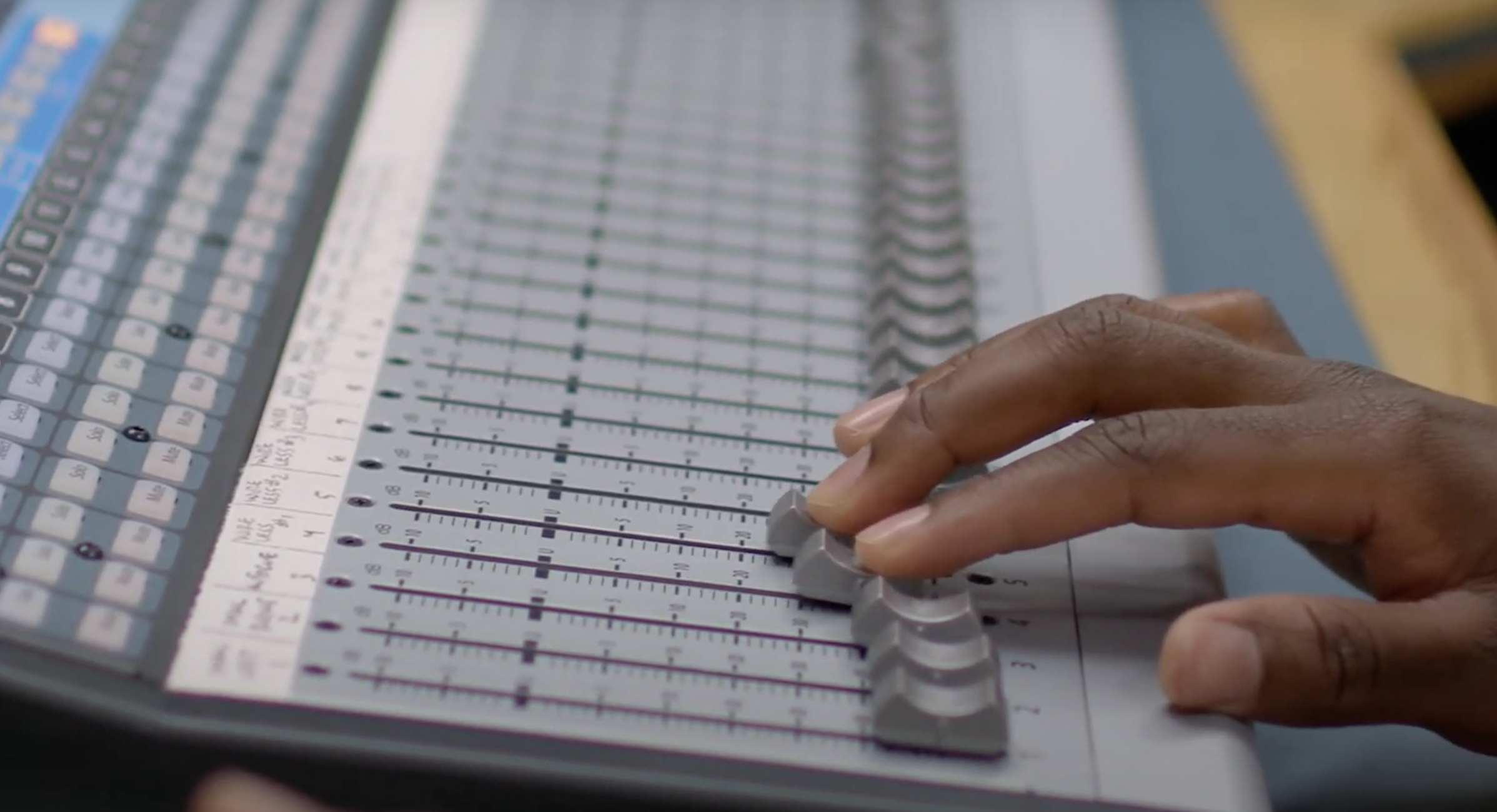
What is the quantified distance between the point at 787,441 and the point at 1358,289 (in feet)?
1.58

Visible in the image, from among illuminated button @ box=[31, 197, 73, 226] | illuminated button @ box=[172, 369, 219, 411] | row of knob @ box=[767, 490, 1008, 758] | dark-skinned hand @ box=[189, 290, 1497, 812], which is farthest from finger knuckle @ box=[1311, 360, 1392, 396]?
illuminated button @ box=[31, 197, 73, 226]

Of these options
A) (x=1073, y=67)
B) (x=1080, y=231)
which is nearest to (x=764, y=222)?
(x=1080, y=231)

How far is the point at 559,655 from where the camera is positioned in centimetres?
60

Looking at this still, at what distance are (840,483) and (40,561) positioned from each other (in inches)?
13.1

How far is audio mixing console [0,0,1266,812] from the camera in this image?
58 cm

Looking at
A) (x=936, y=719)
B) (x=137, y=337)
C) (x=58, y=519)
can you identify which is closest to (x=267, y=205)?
(x=137, y=337)

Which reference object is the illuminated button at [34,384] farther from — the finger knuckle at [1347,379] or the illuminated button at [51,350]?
the finger knuckle at [1347,379]

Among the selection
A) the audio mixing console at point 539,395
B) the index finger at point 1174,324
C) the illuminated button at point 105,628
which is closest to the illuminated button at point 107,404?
the audio mixing console at point 539,395

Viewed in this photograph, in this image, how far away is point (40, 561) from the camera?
58 cm

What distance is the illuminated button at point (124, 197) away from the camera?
2.50 ft

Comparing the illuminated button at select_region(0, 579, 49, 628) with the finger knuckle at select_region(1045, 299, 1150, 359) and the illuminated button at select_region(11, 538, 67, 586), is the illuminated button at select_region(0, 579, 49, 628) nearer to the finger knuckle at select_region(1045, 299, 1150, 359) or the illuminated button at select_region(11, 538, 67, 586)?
the illuminated button at select_region(11, 538, 67, 586)

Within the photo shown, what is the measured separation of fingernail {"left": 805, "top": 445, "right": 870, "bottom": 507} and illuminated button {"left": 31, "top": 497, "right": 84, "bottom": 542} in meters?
0.31

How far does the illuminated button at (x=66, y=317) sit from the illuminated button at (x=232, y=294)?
61 mm

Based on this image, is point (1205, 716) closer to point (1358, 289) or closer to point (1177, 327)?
point (1177, 327)
